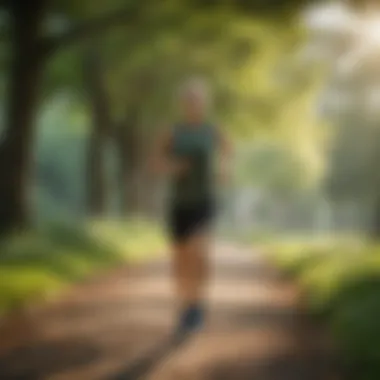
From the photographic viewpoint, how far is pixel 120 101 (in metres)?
1.89

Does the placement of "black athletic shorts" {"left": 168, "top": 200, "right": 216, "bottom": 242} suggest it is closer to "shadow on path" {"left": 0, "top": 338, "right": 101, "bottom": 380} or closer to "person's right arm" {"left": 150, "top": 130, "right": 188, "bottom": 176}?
"person's right arm" {"left": 150, "top": 130, "right": 188, "bottom": 176}

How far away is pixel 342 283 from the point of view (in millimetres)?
1845

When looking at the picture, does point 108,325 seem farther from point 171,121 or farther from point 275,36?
point 275,36

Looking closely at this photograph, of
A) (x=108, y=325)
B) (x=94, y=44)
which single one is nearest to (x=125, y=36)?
(x=94, y=44)

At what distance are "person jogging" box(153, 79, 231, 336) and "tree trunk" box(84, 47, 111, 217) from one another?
0.37 ft

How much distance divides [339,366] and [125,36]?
0.72m

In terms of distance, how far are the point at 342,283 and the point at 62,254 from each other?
20.7 inches

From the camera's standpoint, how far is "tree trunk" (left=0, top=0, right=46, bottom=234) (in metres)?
1.86

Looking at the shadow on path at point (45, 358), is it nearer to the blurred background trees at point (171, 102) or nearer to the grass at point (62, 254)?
the grass at point (62, 254)

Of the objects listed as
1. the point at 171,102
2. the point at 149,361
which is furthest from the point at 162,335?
the point at 171,102

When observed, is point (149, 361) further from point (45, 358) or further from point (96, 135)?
point (96, 135)

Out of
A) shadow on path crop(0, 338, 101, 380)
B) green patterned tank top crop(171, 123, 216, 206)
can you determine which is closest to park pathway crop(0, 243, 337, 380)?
shadow on path crop(0, 338, 101, 380)

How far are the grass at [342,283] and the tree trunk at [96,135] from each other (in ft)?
1.11

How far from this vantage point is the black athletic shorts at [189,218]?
6.01 ft
